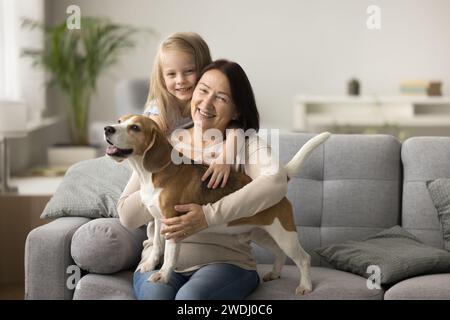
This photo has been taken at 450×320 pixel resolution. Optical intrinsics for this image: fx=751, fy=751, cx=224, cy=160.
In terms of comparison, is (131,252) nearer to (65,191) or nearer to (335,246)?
(65,191)

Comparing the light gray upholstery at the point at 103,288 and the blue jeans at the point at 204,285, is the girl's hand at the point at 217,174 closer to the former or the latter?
the blue jeans at the point at 204,285

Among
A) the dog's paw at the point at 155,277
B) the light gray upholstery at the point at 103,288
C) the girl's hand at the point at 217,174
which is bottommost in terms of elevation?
the light gray upholstery at the point at 103,288

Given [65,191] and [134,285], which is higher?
[65,191]

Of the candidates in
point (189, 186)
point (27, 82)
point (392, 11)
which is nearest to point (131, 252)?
point (189, 186)

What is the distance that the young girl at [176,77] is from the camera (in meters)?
2.16

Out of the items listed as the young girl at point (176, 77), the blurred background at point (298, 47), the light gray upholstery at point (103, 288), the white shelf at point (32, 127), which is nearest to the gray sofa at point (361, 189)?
the light gray upholstery at point (103, 288)

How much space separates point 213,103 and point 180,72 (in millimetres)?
189

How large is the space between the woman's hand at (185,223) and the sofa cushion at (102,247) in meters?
0.29

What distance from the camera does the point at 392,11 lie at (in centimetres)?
629

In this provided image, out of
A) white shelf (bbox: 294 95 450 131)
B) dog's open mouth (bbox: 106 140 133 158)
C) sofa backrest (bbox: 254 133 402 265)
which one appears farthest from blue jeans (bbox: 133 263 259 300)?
white shelf (bbox: 294 95 450 131)

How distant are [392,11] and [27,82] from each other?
3.10 metres

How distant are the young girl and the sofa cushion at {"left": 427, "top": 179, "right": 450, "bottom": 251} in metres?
0.83
